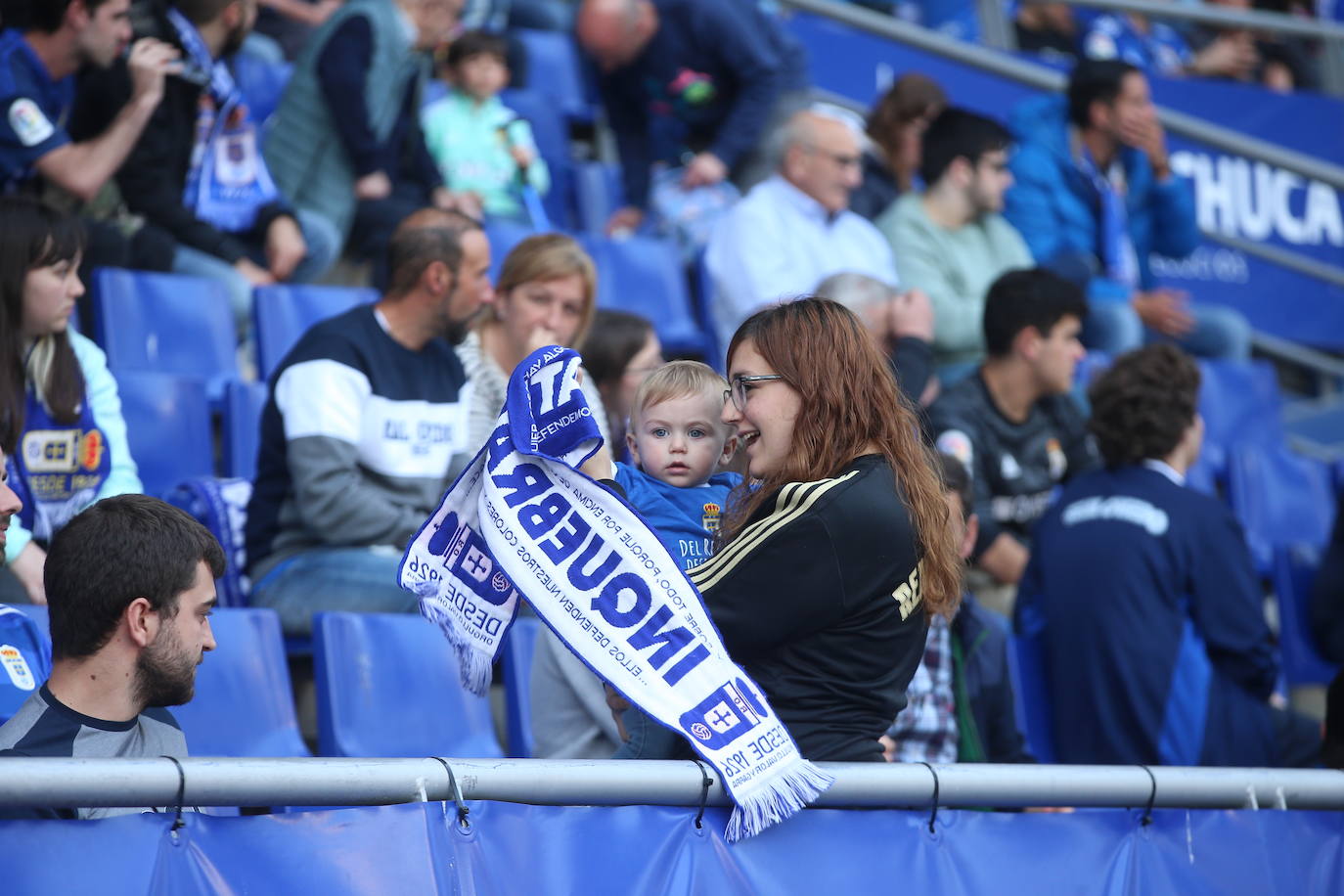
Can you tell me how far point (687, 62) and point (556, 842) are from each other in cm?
476

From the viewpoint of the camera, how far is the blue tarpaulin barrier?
1.99m

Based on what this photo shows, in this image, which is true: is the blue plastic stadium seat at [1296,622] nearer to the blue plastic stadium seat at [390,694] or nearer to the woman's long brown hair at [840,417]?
the blue plastic stadium seat at [390,694]

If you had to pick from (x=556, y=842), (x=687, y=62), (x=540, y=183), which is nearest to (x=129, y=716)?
(x=556, y=842)

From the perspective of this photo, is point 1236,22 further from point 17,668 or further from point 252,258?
point 17,668

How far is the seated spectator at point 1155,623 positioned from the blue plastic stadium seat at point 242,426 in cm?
204

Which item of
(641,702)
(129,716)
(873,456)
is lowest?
(129,716)

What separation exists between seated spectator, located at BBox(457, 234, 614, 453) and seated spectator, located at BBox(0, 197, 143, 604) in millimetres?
902

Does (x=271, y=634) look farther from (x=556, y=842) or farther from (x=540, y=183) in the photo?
(x=540, y=183)

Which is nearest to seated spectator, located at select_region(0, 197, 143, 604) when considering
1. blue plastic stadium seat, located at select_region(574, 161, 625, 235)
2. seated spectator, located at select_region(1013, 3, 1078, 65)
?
blue plastic stadium seat, located at select_region(574, 161, 625, 235)

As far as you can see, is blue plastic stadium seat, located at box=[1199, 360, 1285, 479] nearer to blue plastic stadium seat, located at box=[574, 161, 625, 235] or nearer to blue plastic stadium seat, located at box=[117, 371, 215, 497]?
blue plastic stadium seat, located at box=[574, 161, 625, 235]

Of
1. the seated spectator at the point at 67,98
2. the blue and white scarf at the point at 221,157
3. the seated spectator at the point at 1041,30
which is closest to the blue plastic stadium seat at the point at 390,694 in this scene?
the seated spectator at the point at 67,98

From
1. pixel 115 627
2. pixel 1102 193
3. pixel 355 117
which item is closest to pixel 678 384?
pixel 115 627

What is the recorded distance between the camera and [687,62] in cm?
650

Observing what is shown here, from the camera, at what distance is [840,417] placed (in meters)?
2.46
